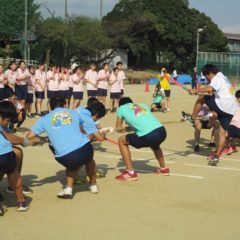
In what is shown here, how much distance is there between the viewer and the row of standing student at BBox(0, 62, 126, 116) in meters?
15.8

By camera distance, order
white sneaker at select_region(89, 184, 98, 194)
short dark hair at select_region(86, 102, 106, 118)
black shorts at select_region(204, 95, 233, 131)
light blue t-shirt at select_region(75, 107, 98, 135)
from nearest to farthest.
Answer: white sneaker at select_region(89, 184, 98, 194) → light blue t-shirt at select_region(75, 107, 98, 135) → short dark hair at select_region(86, 102, 106, 118) → black shorts at select_region(204, 95, 233, 131)

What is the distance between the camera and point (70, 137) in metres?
6.47

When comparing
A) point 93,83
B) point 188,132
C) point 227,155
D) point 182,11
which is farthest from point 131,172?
point 182,11

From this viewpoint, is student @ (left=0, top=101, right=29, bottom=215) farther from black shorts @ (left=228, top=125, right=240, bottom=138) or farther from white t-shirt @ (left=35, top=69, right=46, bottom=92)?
white t-shirt @ (left=35, top=69, right=46, bottom=92)

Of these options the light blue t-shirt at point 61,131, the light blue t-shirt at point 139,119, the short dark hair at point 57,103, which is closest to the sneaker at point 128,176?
the light blue t-shirt at point 139,119

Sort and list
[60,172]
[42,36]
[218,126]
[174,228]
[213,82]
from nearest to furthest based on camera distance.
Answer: [174,228]
[60,172]
[213,82]
[218,126]
[42,36]

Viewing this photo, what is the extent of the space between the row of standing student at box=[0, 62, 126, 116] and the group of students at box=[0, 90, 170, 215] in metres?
8.29

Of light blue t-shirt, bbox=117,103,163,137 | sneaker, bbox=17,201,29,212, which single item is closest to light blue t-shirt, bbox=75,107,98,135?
light blue t-shirt, bbox=117,103,163,137

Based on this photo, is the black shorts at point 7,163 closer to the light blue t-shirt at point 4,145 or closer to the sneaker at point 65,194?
the light blue t-shirt at point 4,145

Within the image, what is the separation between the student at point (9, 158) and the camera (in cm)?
588

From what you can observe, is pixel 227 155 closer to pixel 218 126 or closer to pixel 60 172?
pixel 218 126

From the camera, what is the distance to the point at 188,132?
1372 centimetres

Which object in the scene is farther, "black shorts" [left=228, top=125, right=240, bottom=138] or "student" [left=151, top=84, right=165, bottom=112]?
"student" [left=151, top=84, right=165, bottom=112]

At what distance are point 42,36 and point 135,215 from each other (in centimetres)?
5107
